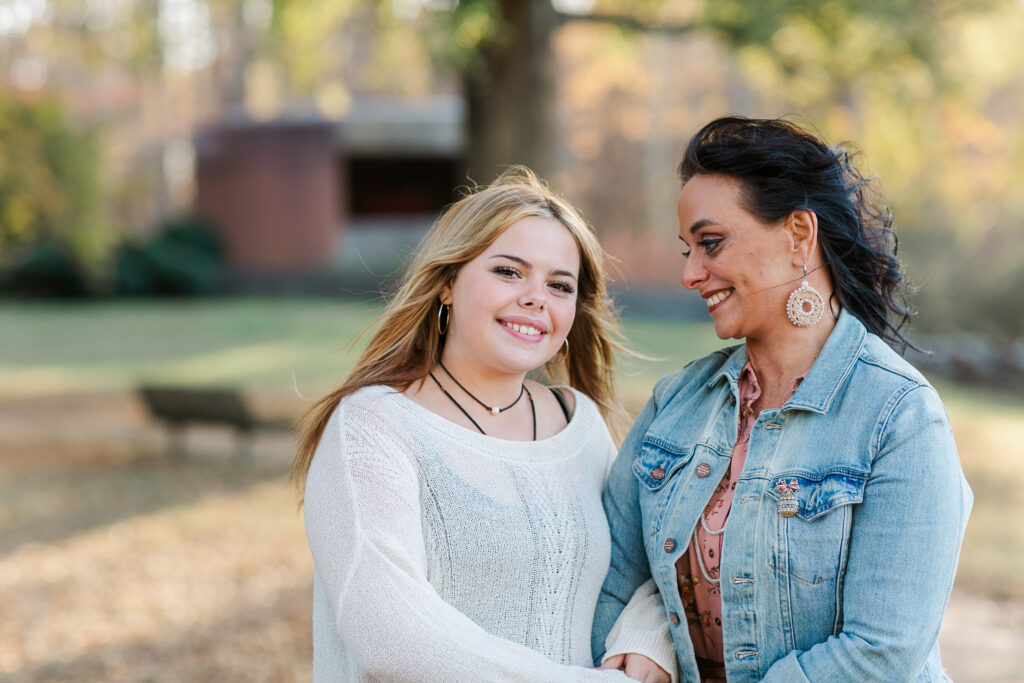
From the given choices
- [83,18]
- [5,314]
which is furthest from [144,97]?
[83,18]

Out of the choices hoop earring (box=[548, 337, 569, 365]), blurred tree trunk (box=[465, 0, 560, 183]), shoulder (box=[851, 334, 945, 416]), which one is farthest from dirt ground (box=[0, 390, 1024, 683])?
blurred tree trunk (box=[465, 0, 560, 183])

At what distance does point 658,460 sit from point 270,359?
42.8 ft

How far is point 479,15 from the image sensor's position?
6.88m

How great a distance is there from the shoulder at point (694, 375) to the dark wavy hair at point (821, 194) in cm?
37

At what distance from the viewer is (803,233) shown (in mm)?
2459

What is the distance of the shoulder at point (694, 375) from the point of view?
2775 millimetres

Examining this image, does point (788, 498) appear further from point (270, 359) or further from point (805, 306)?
point (270, 359)

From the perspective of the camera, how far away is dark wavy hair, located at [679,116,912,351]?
2.45 meters

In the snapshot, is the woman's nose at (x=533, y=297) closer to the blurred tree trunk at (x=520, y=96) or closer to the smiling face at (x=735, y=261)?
the smiling face at (x=735, y=261)

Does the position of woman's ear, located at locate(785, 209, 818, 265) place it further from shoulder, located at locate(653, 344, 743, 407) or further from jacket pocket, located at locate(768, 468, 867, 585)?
jacket pocket, located at locate(768, 468, 867, 585)

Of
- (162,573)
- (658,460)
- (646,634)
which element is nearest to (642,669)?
(646,634)

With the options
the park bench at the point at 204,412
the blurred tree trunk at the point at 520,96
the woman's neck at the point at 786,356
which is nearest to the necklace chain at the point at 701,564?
the woman's neck at the point at 786,356

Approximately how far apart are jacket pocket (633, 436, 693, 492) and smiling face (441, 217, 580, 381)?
0.37 metres

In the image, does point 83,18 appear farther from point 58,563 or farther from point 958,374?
point 958,374
